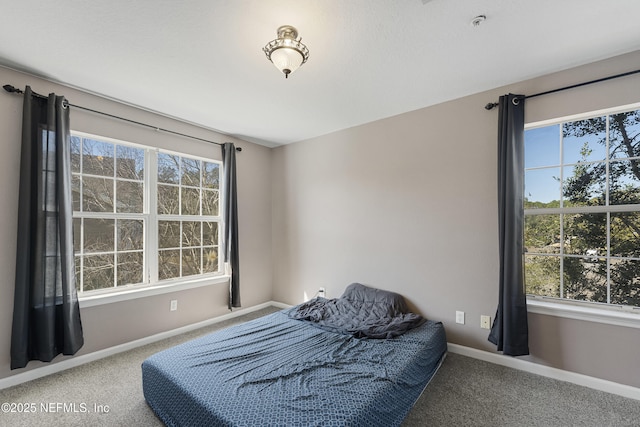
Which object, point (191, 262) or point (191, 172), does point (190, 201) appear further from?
point (191, 262)

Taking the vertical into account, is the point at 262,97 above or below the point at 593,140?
above

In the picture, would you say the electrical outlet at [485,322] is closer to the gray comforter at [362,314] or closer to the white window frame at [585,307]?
the white window frame at [585,307]

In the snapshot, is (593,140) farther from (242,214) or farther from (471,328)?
(242,214)

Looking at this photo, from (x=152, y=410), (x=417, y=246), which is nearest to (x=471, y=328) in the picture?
(x=417, y=246)

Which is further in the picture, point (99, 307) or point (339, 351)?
point (99, 307)

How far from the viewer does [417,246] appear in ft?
9.75

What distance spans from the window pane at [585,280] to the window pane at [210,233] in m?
3.73

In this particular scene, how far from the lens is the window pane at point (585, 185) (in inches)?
87.9

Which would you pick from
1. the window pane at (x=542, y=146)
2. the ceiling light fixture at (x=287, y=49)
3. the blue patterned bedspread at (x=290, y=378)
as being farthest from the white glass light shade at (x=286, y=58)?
the window pane at (x=542, y=146)

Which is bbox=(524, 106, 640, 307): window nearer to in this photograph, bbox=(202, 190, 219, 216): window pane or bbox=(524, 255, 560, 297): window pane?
bbox=(524, 255, 560, 297): window pane

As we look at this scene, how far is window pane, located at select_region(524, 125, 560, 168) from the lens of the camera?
243 centimetres

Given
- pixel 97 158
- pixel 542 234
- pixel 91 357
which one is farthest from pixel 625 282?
pixel 97 158

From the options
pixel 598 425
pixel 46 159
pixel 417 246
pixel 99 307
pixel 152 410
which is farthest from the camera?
pixel 417 246

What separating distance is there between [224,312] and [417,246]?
2.59 metres
